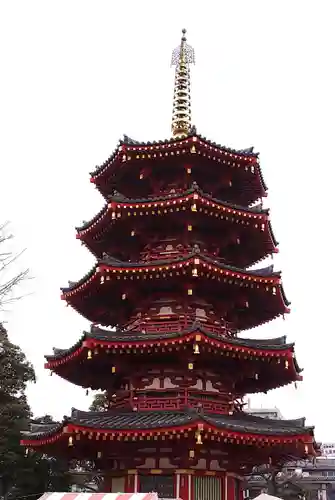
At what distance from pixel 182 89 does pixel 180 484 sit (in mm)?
20047

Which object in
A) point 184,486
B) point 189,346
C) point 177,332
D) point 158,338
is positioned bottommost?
point 184,486

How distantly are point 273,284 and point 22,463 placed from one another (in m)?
21.7

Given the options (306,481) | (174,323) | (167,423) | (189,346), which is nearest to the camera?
(167,423)

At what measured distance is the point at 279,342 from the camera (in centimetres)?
2005

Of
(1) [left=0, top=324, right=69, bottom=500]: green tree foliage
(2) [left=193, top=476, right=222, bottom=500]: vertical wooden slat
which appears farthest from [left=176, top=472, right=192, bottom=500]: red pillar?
(1) [left=0, top=324, right=69, bottom=500]: green tree foliage

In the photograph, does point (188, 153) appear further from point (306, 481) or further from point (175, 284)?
point (306, 481)

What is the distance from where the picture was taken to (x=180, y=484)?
17281 mm

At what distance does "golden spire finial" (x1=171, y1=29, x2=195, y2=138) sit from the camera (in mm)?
27172

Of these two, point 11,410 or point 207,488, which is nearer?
point 207,488

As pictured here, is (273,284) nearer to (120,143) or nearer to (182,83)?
(120,143)

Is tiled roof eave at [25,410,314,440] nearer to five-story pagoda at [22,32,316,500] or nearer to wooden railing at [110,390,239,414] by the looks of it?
five-story pagoda at [22,32,316,500]

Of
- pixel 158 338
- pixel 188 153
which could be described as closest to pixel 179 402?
pixel 158 338

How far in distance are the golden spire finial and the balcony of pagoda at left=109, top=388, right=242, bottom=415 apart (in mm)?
12117

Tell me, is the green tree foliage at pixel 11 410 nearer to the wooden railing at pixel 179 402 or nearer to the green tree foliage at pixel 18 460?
the green tree foliage at pixel 18 460
